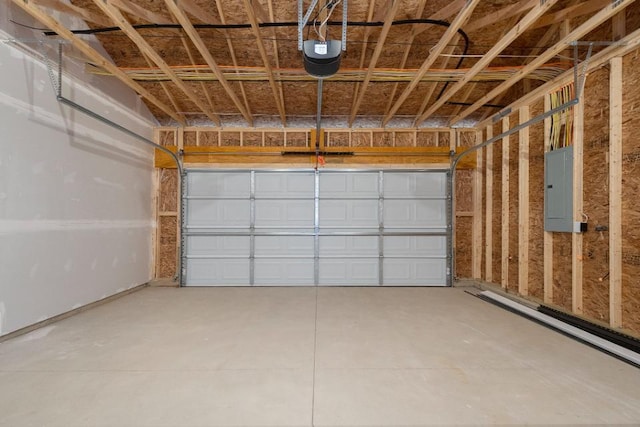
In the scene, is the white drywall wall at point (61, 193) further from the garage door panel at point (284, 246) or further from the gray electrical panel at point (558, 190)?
the gray electrical panel at point (558, 190)

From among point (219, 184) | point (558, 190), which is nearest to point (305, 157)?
point (219, 184)

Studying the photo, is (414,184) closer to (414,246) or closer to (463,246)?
(414,246)

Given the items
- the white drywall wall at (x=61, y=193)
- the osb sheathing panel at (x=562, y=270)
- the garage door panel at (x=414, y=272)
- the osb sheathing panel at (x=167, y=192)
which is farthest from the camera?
the osb sheathing panel at (x=167, y=192)

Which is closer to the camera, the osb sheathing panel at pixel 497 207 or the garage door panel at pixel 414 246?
the osb sheathing panel at pixel 497 207

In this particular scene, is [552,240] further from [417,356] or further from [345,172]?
[345,172]

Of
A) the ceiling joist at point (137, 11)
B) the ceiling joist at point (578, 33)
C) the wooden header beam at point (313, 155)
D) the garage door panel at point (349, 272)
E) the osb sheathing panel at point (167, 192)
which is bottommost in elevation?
the garage door panel at point (349, 272)

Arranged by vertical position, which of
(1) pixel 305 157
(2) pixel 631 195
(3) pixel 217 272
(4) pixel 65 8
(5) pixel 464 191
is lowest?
(3) pixel 217 272

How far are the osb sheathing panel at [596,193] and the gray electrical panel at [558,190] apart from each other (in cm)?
18

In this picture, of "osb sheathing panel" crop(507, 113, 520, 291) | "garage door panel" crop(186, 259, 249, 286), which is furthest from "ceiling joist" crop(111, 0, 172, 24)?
"osb sheathing panel" crop(507, 113, 520, 291)

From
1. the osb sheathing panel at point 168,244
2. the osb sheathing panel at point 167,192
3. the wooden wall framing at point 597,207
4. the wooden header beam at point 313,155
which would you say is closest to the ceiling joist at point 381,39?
the wooden header beam at point 313,155

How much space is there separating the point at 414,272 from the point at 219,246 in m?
4.38

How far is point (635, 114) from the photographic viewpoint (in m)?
3.21

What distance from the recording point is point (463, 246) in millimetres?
6449

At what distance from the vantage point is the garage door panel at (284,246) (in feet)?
21.0
